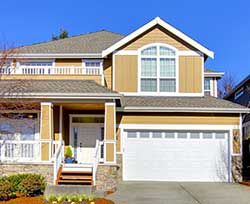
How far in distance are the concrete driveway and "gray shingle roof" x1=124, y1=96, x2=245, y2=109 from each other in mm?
3746

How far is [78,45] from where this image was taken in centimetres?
2400

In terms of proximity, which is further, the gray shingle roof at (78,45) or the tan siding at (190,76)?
the gray shingle roof at (78,45)

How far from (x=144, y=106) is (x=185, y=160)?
324 cm

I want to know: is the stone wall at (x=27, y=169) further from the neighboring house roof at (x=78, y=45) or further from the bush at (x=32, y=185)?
the neighboring house roof at (x=78, y=45)

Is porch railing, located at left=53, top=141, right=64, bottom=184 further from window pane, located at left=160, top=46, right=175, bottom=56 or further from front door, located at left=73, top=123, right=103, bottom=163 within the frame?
window pane, located at left=160, top=46, right=175, bottom=56

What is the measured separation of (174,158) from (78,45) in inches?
350

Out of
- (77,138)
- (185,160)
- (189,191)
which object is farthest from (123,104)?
(189,191)

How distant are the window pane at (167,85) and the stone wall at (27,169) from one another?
806cm

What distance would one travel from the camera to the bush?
13.4m

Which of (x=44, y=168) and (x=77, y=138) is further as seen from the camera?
(x=77, y=138)

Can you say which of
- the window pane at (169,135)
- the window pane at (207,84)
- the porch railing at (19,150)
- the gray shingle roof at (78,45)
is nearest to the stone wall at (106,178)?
the porch railing at (19,150)

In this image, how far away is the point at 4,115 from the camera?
1595 cm

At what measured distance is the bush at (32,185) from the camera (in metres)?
13.4

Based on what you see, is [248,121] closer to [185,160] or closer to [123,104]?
[185,160]
